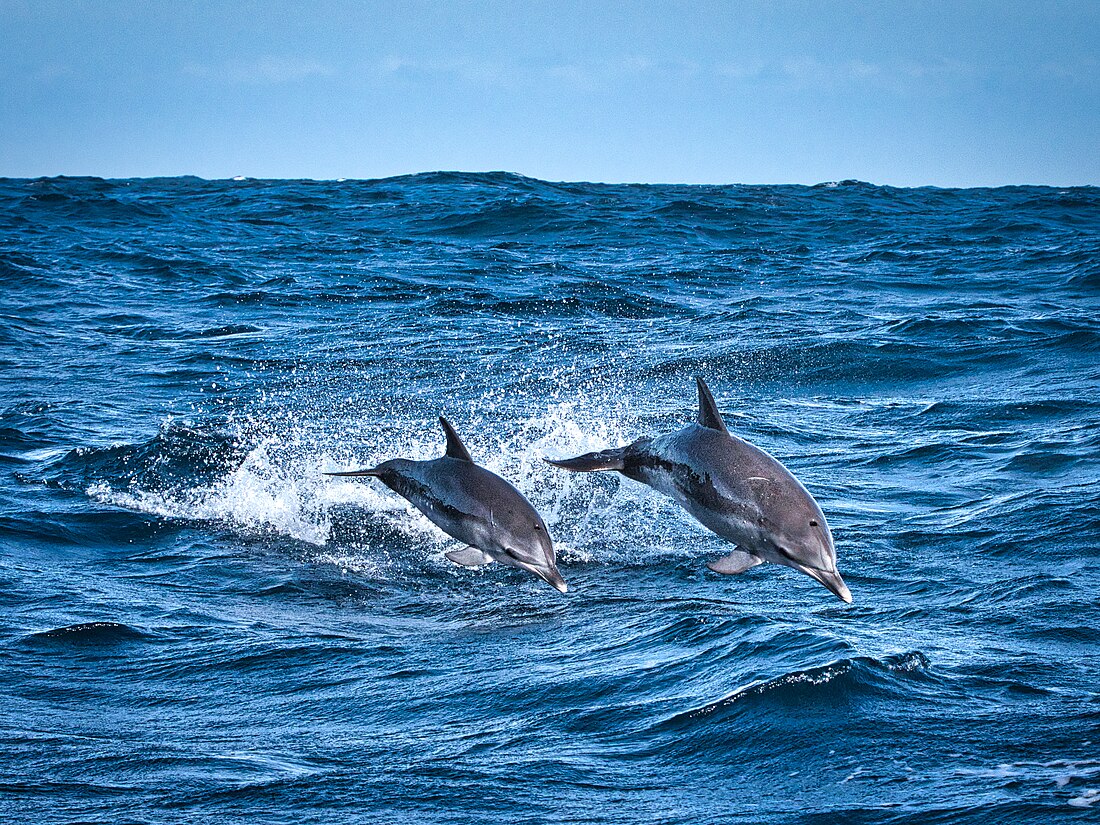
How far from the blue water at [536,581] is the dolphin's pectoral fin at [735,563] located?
678mm

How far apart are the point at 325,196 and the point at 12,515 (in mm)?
30876

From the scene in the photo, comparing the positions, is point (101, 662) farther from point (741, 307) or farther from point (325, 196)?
point (325, 196)

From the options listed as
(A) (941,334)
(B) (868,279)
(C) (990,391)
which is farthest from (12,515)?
(B) (868,279)

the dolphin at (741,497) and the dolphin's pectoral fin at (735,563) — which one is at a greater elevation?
the dolphin at (741,497)

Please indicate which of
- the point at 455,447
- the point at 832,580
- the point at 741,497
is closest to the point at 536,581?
the point at 455,447

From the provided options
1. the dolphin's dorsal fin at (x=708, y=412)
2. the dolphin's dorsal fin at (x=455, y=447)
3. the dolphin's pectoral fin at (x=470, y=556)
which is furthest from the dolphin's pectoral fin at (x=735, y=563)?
the dolphin's dorsal fin at (x=455, y=447)

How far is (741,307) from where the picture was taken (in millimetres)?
19406

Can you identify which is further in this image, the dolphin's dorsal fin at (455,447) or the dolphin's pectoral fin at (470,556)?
the dolphin's dorsal fin at (455,447)

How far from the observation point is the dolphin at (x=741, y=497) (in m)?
4.66

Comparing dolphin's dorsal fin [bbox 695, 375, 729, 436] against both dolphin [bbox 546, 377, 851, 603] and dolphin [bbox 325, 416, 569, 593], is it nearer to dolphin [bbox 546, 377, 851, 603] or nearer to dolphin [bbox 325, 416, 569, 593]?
dolphin [bbox 546, 377, 851, 603]

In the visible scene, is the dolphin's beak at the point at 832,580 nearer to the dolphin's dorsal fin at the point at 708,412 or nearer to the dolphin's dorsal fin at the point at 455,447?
the dolphin's dorsal fin at the point at 708,412

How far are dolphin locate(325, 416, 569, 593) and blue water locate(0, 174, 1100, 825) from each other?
2.13 feet

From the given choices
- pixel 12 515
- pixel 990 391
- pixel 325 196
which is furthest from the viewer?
pixel 325 196

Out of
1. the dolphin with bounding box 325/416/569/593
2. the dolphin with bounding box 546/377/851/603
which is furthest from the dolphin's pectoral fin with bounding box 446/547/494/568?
the dolphin with bounding box 546/377/851/603
